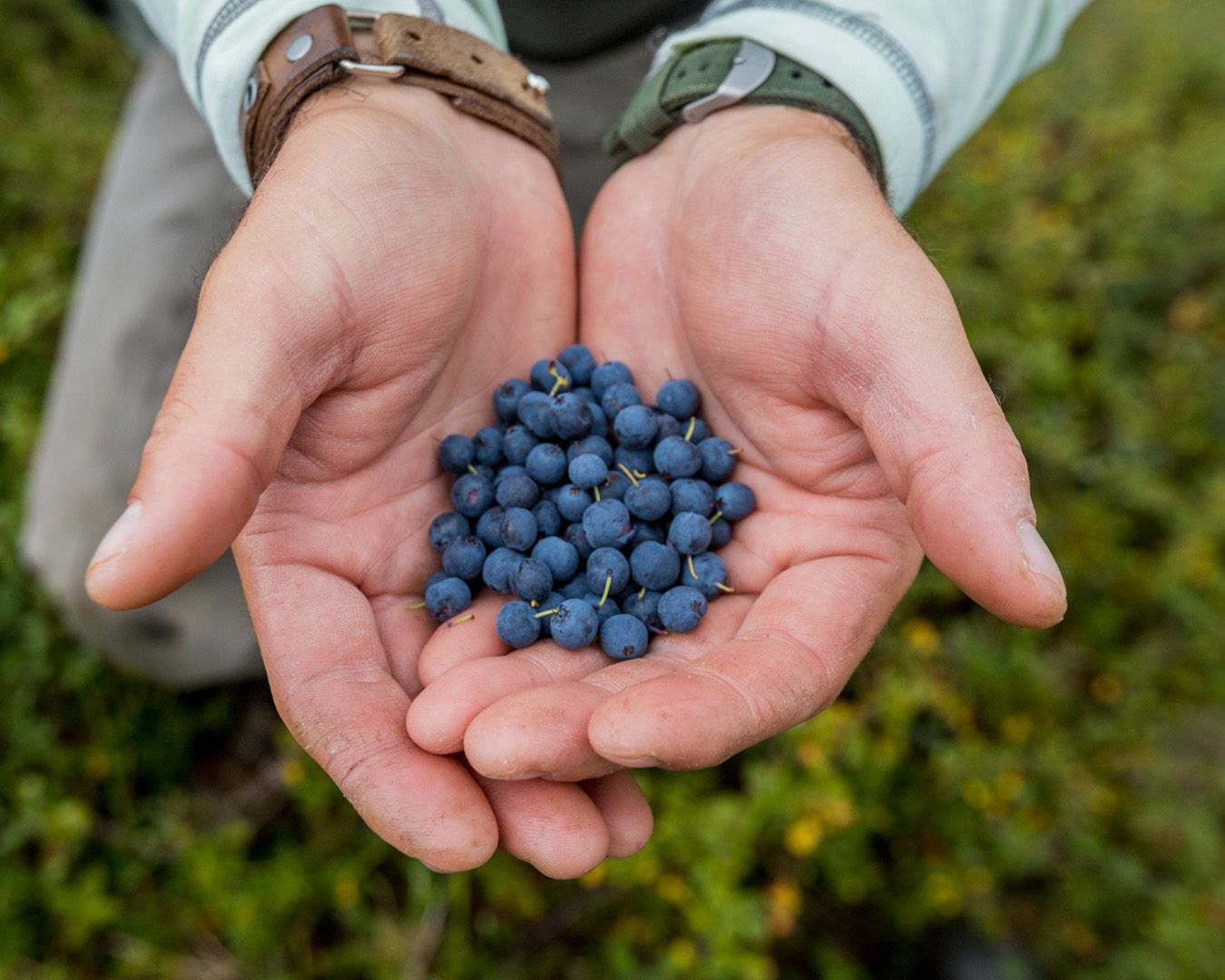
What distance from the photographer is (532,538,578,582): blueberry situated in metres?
1.97

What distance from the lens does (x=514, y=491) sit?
2.04 metres

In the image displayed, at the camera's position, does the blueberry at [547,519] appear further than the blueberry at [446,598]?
Yes

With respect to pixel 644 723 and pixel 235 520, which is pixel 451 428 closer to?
pixel 235 520

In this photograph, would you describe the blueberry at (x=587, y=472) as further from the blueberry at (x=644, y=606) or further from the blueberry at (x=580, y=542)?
the blueberry at (x=644, y=606)

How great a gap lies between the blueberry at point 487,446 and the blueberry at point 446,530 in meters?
0.16

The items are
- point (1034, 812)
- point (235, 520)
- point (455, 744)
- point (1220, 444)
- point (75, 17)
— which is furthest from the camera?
point (75, 17)

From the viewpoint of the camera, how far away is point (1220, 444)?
11.4ft

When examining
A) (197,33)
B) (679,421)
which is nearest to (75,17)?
(197,33)

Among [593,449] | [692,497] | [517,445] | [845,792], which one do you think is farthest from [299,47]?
[845,792]

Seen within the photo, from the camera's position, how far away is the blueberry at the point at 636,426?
2.10 metres

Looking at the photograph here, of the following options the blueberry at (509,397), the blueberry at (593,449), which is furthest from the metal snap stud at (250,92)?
the blueberry at (593,449)

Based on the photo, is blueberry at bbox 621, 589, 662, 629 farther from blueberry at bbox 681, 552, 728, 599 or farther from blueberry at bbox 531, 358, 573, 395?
blueberry at bbox 531, 358, 573, 395

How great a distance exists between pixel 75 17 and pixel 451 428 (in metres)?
3.67

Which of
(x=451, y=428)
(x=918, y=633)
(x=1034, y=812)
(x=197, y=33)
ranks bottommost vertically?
(x=1034, y=812)
